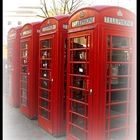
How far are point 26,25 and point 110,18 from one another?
3.43 metres

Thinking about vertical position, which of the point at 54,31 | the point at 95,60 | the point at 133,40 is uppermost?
the point at 54,31

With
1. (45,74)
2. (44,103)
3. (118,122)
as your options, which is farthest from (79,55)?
(44,103)

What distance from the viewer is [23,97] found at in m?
6.86

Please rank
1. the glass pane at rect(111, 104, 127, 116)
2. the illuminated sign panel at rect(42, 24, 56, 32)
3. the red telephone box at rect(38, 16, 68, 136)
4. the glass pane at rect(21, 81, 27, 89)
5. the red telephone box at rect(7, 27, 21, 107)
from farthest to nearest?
the red telephone box at rect(7, 27, 21, 107), the glass pane at rect(21, 81, 27, 89), the illuminated sign panel at rect(42, 24, 56, 32), the red telephone box at rect(38, 16, 68, 136), the glass pane at rect(111, 104, 127, 116)

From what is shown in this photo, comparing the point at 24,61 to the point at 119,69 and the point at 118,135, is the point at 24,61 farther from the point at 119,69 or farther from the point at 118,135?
the point at 118,135

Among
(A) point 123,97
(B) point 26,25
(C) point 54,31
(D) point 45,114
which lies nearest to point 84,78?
(A) point 123,97

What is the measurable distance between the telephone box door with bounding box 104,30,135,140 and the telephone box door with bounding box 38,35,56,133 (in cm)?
155

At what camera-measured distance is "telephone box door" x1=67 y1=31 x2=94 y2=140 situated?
3723mm

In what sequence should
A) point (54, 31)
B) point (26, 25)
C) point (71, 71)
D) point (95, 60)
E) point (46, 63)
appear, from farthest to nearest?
1. point (26, 25)
2. point (46, 63)
3. point (54, 31)
4. point (71, 71)
5. point (95, 60)

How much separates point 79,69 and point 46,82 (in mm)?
1507

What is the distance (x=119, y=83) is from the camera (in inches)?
151

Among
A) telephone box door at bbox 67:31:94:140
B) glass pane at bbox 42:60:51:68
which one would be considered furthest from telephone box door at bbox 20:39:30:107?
telephone box door at bbox 67:31:94:140

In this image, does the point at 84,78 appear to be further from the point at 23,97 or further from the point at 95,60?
the point at 23,97

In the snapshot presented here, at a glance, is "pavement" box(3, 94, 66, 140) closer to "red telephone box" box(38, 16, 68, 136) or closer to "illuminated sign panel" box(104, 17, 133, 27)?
"red telephone box" box(38, 16, 68, 136)
